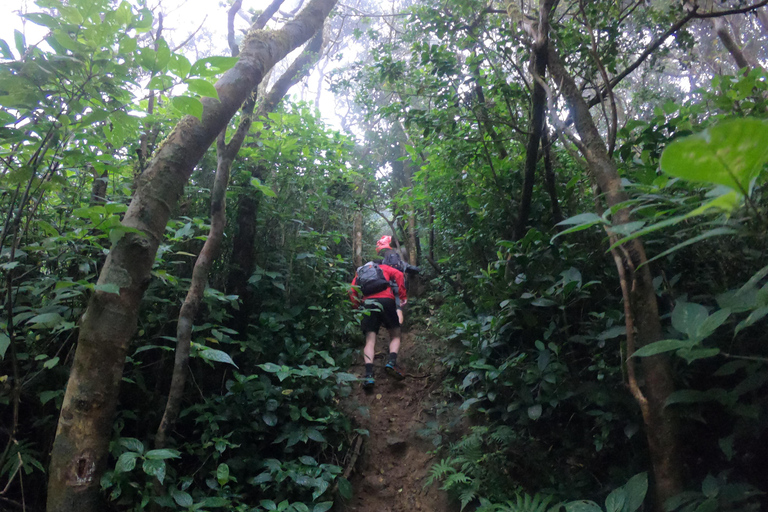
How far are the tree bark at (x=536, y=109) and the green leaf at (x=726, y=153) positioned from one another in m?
2.41

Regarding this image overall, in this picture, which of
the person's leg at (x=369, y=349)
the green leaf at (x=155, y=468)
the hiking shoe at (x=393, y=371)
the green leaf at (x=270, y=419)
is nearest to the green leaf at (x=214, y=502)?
the green leaf at (x=155, y=468)

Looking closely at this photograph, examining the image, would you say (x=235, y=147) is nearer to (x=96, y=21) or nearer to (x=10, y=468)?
(x=96, y=21)

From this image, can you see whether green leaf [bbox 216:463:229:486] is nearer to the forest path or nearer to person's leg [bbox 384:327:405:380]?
the forest path

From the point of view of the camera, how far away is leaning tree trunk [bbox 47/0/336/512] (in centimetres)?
173

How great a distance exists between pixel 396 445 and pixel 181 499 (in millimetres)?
2158

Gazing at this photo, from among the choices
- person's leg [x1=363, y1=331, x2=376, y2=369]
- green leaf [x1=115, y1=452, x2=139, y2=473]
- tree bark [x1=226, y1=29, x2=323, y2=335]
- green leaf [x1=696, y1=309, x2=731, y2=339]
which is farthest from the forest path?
green leaf [x1=696, y1=309, x2=731, y2=339]

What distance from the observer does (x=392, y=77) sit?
477cm

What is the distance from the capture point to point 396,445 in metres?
3.98

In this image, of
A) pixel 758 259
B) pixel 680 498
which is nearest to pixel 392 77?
pixel 758 259

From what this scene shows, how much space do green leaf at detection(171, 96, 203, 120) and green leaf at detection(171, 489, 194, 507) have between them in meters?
2.11

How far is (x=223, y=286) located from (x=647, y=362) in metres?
3.58

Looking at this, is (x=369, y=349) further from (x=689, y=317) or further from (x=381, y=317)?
(x=689, y=317)

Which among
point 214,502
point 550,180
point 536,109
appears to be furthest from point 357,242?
point 214,502

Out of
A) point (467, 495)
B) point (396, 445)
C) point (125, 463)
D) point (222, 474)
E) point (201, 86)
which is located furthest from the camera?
point (396, 445)
